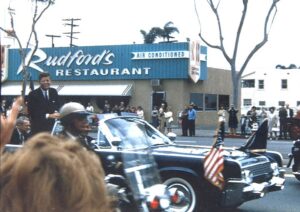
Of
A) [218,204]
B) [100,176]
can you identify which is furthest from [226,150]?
[100,176]

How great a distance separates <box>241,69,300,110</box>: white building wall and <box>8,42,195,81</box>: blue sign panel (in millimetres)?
34006

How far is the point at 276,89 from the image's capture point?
247 feet

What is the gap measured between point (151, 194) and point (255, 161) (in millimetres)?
4995

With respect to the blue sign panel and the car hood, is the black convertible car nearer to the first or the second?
the car hood

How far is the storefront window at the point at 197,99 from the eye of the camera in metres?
42.9

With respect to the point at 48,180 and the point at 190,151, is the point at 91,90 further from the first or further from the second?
the point at 48,180

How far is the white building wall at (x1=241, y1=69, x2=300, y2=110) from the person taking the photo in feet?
243

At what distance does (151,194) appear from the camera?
4582 millimetres

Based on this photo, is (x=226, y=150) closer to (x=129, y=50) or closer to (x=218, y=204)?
(x=218, y=204)

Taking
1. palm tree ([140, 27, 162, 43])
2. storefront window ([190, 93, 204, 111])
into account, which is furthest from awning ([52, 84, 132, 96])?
palm tree ([140, 27, 162, 43])

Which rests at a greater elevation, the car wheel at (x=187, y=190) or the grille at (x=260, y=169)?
the grille at (x=260, y=169)

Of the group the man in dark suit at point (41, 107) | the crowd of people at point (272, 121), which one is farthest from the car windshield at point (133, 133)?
the crowd of people at point (272, 121)

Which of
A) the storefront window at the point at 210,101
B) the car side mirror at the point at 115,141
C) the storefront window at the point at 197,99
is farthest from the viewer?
the storefront window at the point at 210,101

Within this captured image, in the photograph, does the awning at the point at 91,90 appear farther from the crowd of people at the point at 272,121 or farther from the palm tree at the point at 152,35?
the crowd of people at the point at 272,121
